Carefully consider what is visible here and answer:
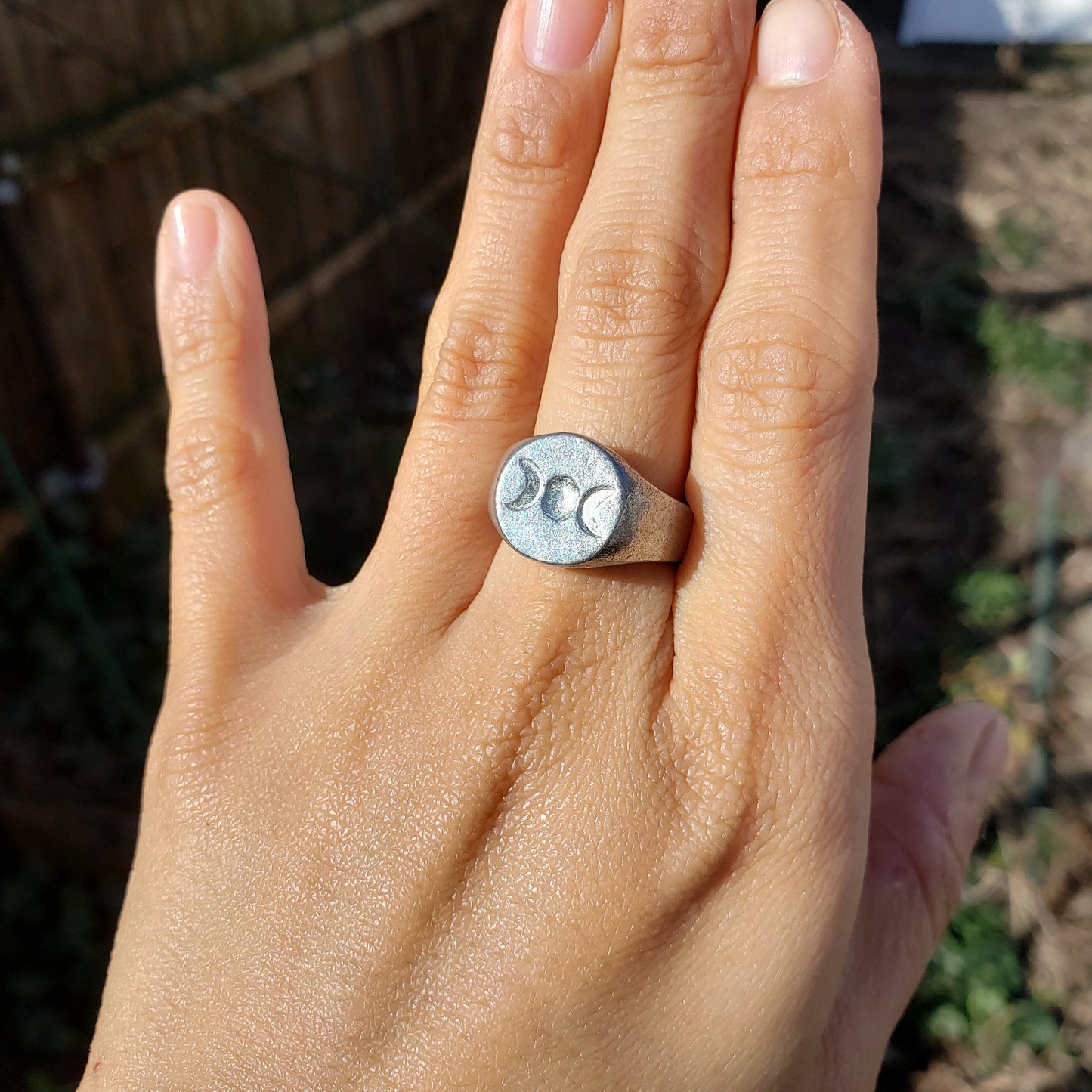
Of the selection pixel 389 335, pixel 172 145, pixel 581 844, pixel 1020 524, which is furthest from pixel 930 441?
pixel 581 844

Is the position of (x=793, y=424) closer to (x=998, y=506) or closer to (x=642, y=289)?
(x=642, y=289)

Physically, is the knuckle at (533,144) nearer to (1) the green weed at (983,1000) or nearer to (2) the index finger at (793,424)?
(2) the index finger at (793,424)

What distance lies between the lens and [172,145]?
4.26 m

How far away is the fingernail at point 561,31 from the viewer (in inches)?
56.7

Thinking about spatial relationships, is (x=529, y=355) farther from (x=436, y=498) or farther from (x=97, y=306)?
(x=97, y=306)

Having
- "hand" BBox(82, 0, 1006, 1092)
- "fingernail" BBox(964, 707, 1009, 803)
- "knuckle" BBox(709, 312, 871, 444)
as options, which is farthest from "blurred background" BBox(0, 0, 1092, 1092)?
"knuckle" BBox(709, 312, 871, 444)

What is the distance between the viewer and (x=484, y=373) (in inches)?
58.2

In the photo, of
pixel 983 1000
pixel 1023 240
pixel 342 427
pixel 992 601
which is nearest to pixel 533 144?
pixel 983 1000

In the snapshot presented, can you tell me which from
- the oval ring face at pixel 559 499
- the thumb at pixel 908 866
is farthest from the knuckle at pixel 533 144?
the thumb at pixel 908 866

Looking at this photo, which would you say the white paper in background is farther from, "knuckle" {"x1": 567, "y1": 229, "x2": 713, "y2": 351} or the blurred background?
"knuckle" {"x1": 567, "y1": 229, "x2": 713, "y2": 351}

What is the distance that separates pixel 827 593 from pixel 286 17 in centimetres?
469

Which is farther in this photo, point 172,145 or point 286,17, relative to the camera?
point 286,17

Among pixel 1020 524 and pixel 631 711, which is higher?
pixel 631 711

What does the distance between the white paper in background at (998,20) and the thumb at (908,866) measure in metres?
5.66
